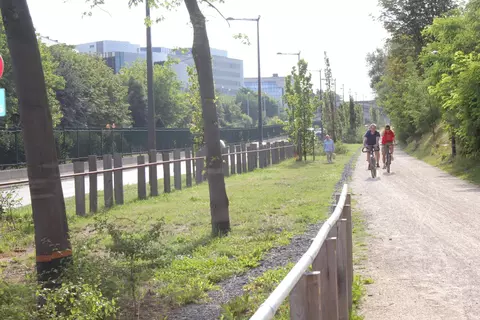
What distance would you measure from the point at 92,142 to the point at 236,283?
32.4 m

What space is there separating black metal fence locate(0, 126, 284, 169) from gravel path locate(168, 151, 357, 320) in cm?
2093

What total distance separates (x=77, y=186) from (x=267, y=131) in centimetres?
8283

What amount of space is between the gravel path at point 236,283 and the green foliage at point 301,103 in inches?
1168

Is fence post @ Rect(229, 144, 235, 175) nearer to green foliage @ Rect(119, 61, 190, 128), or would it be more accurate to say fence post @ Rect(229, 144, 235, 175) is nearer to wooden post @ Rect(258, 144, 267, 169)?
wooden post @ Rect(258, 144, 267, 169)

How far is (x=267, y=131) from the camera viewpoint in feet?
314

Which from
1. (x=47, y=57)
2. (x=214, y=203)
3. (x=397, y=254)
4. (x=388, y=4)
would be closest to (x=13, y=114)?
(x=47, y=57)

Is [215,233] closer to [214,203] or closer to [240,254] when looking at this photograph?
[214,203]

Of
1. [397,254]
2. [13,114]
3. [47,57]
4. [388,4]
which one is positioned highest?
[388,4]

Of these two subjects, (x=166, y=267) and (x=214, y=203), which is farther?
(x=214, y=203)

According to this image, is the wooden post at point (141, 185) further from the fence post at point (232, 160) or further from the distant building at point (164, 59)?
the distant building at point (164, 59)

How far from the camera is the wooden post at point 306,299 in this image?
3021 mm

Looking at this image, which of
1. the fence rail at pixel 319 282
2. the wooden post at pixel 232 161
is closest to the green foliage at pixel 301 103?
the wooden post at pixel 232 161

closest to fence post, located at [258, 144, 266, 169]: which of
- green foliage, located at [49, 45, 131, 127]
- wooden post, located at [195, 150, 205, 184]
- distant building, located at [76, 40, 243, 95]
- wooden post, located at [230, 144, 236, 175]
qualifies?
wooden post, located at [230, 144, 236, 175]

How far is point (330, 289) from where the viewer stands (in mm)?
4129
